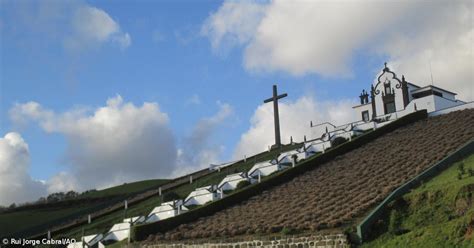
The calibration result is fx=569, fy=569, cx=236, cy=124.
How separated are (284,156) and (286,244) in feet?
83.9

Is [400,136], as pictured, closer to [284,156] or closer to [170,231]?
[284,156]

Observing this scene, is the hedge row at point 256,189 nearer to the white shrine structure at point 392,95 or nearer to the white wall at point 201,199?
the white wall at point 201,199

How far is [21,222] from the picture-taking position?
57.1m

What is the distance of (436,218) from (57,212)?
50.0 m

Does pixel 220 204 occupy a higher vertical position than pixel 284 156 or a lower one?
lower

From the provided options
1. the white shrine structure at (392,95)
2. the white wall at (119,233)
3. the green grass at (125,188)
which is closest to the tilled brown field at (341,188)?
the white wall at (119,233)

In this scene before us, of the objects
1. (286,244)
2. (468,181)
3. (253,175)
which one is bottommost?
(286,244)

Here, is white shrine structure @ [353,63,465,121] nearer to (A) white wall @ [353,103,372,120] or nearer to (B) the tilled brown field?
(A) white wall @ [353,103,372,120]

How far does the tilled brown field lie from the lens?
24.1 m

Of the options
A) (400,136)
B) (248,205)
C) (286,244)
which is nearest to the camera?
(286,244)

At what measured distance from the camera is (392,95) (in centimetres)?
6475

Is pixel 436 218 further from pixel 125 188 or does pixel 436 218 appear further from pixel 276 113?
pixel 125 188

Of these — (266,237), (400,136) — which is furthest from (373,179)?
Answer: (400,136)

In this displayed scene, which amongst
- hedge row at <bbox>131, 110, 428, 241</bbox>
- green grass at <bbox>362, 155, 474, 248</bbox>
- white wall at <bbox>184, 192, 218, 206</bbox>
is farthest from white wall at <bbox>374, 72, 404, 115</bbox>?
green grass at <bbox>362, 155, 474, 248</bbox>
